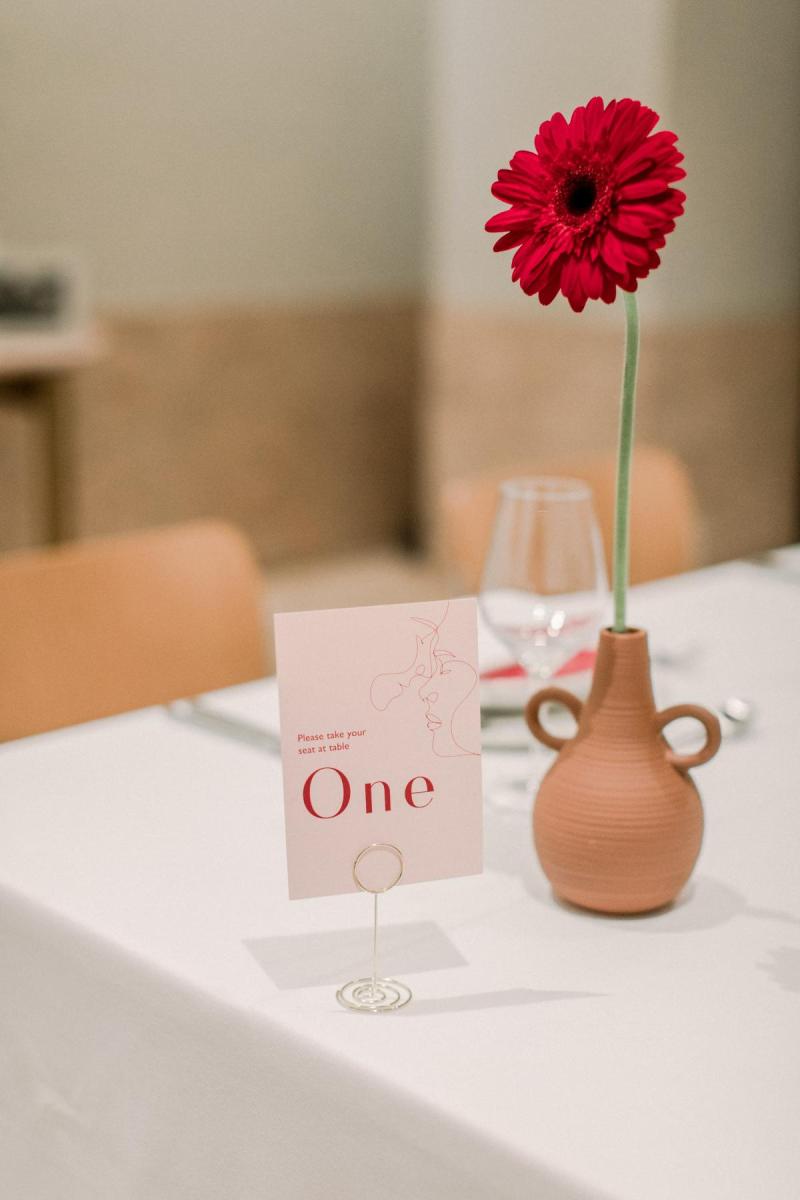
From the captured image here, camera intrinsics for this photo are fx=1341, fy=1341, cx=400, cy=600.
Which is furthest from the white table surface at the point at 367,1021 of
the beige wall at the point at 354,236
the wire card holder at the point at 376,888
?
the beige wall at the point at 354,236

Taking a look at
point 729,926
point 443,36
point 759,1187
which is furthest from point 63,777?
point 443,36

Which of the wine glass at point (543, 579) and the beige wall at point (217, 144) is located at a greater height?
the beige wall at point (217, 144)

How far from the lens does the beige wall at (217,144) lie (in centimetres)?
402

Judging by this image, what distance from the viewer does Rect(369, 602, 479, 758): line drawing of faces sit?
74 centimetres

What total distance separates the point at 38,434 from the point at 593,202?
3636 millimetres

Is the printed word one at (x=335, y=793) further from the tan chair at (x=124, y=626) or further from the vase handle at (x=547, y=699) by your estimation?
the tan chair at (x=124, y=626)

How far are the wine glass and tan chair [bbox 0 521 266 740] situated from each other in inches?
21.0

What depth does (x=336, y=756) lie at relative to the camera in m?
0.73

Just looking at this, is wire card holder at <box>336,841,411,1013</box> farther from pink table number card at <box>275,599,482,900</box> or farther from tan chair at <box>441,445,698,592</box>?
tan chair at <box>441,445,698,592</box>

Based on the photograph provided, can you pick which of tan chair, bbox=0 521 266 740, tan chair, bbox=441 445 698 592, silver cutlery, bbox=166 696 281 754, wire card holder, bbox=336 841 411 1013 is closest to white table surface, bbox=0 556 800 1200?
wire card holder, bbox=336 841 411 1013

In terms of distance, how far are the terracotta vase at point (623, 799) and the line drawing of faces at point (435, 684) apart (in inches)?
3.8

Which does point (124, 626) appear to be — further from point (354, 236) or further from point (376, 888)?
point (354, 236)

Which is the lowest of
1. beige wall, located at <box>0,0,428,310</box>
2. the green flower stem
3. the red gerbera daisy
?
the green flower stem

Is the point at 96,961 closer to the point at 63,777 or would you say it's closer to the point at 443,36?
the point at 63,777
